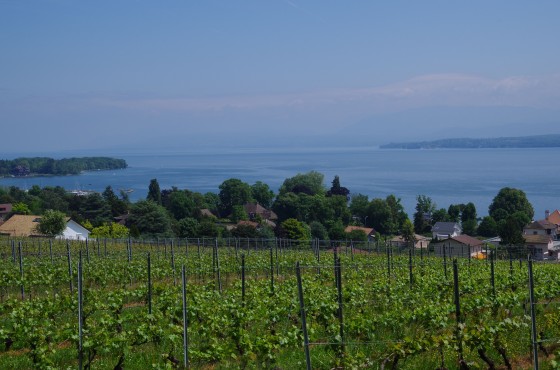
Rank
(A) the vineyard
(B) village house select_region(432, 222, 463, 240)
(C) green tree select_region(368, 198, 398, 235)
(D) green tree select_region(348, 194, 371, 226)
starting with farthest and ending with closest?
1. (D) green tree select_region(348, 194, 371, 226)
2. (C) green tree select_region(368, 198, 398, 235)
3. (B) village house select_region(432, 222, 463, 240)
4. (A) the vineyard

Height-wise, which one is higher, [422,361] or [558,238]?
[422,361]

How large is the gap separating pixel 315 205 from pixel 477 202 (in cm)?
3958

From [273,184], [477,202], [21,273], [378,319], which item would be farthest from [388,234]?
[273,184]

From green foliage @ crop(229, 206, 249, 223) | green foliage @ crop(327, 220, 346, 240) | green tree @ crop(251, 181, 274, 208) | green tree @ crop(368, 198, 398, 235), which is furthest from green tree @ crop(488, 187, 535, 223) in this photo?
green tree @ crop(251, 181, 274, 208)

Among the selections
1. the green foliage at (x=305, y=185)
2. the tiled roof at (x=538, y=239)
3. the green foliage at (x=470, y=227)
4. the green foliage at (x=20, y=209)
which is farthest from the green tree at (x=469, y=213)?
the green foliage at (x=20, y=209)

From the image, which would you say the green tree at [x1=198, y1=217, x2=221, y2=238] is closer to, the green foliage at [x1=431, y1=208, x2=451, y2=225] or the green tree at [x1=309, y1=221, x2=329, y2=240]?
the green tree at [x1=309, y1=221, x2=329, y2=240]

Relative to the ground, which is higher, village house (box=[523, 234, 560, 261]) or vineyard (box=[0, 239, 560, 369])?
vineyard (box=[0, 239, 560, 369])

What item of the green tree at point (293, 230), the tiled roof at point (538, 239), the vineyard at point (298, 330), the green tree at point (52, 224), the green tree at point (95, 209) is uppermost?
the vineyard at point (298, 330)

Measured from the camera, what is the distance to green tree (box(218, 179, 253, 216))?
89375 mm

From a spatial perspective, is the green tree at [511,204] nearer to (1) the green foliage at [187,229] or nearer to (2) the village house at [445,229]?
(2) the village house at [445,229]

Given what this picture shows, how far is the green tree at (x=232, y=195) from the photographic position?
89375 mm

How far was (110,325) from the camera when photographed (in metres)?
8.94

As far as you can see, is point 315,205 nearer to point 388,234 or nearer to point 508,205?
point 388,234

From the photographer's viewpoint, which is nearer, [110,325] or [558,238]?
[110,325]
